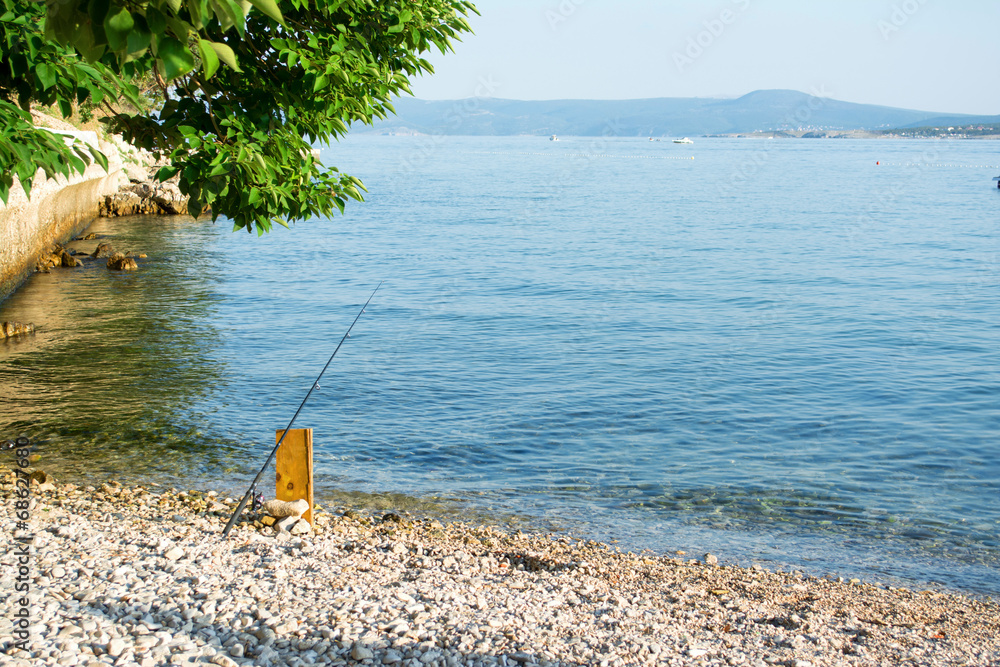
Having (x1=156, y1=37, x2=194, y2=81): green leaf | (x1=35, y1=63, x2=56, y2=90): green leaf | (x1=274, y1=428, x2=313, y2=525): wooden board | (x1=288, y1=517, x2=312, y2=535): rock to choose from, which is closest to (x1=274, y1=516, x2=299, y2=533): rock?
(x1=288, y1=517, x2=312, y2=535): rock

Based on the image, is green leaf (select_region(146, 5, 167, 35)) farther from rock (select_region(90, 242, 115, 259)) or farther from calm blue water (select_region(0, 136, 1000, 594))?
rock (select_region(90, 242, 115, 259))

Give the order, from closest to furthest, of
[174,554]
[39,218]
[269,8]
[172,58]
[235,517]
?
1. [269,8]
2. [172,58]
3. [174,554]
4. [235,517]
5. [39,218]

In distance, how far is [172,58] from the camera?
1.95m

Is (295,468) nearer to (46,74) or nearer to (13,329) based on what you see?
(46,74)

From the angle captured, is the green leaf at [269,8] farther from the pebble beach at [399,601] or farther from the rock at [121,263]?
the rock at [121,263]

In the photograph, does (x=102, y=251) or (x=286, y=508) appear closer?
(x=286, y=508)

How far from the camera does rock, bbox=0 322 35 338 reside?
1462cm

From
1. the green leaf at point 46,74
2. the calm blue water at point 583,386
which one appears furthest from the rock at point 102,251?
the green leaf at point 46,74

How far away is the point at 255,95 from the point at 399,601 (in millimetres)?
4441

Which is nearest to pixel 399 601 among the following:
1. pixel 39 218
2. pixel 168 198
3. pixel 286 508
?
pixel 286 508

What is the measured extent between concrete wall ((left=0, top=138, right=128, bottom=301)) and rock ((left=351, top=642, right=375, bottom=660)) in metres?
11.6

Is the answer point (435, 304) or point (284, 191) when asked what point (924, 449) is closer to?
point (284, 191)

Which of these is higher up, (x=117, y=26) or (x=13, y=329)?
(x=117, y=26)

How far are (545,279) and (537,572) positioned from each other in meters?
17.3
